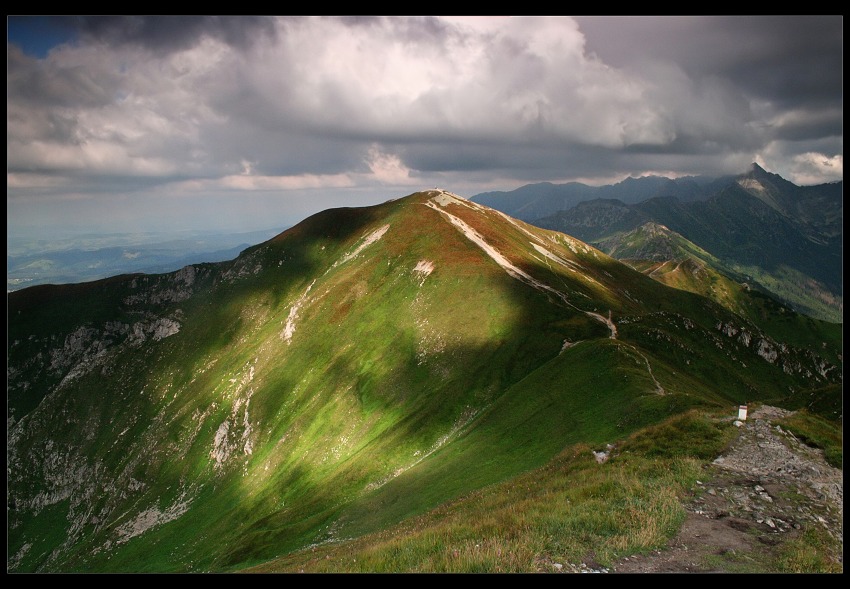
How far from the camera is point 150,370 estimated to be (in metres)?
151

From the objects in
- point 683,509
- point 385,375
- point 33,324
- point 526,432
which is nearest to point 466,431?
point 526,432

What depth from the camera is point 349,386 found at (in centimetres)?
9106

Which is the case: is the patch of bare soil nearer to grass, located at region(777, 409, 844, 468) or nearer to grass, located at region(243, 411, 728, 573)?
grass, located at region(777, 409, 844, 468)

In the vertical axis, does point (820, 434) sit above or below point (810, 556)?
below

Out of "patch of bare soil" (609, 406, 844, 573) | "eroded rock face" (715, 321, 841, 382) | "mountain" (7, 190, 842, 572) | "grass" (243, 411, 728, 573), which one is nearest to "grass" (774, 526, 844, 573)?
"patch of bare soil" (609, 406, 844, 573)

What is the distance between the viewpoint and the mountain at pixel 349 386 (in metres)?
50.0

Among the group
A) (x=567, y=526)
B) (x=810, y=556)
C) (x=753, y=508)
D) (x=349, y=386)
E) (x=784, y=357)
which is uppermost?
(x=567, y=526)

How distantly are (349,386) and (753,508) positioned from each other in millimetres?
80948

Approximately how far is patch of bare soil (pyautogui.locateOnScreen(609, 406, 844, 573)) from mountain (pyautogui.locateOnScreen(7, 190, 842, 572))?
Result: 1501mm

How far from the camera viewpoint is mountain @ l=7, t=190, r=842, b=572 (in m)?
50.0

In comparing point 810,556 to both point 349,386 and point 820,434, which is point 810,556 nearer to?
point 820,434

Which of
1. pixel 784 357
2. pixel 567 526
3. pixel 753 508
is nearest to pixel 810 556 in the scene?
pixel 753 508
